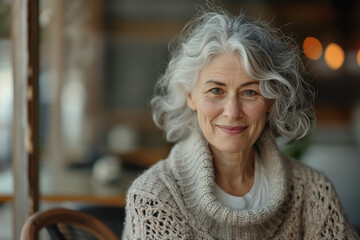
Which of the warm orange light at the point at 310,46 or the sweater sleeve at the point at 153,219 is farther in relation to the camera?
the warm orange light at the point at 310,46

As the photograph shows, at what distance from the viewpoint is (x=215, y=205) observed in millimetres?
1326

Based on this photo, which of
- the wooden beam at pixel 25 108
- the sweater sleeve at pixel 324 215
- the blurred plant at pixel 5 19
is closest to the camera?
the sweater sleeve at pixel 324 215

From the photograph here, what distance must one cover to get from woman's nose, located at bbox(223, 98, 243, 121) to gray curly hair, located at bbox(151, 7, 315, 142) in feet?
0.30

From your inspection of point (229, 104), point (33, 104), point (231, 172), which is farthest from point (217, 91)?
point (33, 104)

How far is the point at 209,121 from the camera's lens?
4.50ft

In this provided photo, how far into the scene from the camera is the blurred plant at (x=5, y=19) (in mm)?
3395

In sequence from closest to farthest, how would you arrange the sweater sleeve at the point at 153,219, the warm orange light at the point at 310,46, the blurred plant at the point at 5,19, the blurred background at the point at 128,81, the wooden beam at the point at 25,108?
1. the sweater sleeve at the point at 153,219
2. the wooden beam at the point at 25,108
3. the warm orange light at the point at 310,46
4. the blurred plant at the point at 5,19
5. the blurred background at the point at 128,81

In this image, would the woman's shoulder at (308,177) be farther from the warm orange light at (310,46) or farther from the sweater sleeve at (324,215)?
the warm orange light at (310,46)

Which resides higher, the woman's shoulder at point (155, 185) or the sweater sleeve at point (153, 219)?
the woman's shoulder at point (155, 185)

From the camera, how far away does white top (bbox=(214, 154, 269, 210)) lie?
1444mm

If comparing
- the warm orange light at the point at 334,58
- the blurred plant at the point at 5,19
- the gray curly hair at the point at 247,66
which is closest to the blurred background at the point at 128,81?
the warm orange light at the point at 334,58

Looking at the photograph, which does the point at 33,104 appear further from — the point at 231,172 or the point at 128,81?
the point at 128,81

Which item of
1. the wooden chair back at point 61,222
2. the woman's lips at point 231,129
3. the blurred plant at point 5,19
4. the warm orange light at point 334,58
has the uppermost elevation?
the blurred plant at point 5,19

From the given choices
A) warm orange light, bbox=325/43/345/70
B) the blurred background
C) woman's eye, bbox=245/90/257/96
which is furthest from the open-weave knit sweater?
the blurred background
